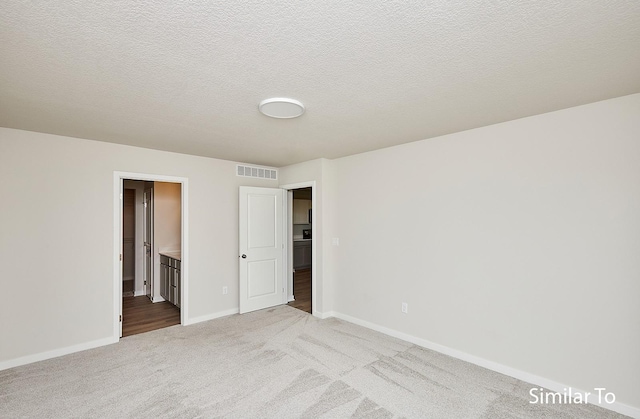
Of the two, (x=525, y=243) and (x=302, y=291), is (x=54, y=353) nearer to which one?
(x=302, y=291)

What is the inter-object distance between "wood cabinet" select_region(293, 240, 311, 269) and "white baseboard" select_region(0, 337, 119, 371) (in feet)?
16.6

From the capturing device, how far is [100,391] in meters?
2.61

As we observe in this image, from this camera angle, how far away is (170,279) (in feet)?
16.8

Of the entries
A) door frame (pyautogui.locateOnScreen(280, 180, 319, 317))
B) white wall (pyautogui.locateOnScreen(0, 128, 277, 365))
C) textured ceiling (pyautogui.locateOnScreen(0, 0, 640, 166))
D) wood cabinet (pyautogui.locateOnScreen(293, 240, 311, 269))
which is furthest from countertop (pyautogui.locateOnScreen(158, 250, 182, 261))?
wood cabinet (pyautogui.locateOnScreen(293, 240, 311, 269))

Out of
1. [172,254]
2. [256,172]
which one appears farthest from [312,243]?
[172,254]

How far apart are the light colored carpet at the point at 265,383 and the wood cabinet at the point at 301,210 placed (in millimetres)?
5134

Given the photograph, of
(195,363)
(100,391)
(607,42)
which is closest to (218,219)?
(195,363)

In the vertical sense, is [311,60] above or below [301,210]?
above

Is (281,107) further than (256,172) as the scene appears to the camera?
No

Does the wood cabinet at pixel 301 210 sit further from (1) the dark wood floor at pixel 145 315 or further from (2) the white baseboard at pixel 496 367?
(2) the white baseboard at pixel 496 367

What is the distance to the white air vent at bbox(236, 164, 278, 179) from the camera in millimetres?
4922

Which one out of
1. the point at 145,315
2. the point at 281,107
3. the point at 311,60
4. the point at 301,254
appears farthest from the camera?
the point at 301,254

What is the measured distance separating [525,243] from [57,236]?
480cm

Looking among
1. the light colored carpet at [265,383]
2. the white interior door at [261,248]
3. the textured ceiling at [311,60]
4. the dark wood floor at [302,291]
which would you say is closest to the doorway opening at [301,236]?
the dark wood floor at [302,291]
